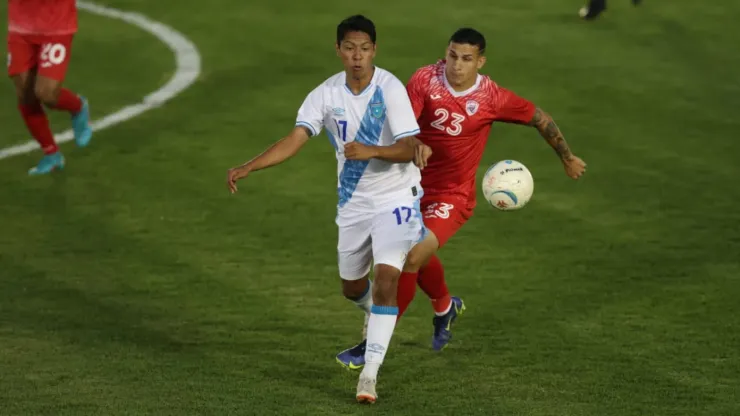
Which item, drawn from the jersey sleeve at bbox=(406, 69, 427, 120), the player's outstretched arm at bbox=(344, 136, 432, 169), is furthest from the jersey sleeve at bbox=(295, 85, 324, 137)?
the jersey sleeve at bbox=(406, 69, 427, 120)

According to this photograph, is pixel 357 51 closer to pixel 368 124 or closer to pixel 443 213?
pixel 368 124

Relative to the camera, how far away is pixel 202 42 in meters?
17.0

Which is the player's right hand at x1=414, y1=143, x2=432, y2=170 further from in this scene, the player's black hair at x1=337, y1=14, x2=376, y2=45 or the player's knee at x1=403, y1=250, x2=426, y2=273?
the player's knee at x1=403, y1=250, x2=426, y2=273

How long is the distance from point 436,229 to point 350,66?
1.23 m

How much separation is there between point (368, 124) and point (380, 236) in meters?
0.63

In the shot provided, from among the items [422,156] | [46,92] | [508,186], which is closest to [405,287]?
[508,186]

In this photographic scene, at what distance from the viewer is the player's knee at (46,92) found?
12.0 m

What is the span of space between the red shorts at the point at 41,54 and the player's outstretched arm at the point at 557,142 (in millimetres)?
4985

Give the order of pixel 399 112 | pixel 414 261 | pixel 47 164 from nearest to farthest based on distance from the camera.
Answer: pixel 399 112
pixel 414 261
pixel 47 164

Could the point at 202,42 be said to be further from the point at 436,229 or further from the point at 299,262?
the point at 436,229

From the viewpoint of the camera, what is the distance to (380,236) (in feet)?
26.2

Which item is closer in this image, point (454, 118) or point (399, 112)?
point (399, 112)

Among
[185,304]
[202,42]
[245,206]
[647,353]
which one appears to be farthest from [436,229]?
[202,42]

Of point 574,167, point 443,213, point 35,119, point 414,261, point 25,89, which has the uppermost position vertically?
point 574,167
